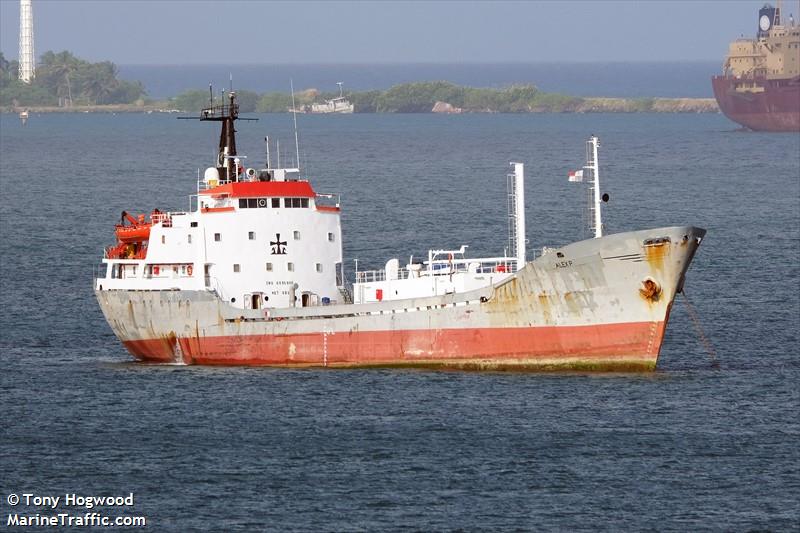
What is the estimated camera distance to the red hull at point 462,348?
54625 millimetres

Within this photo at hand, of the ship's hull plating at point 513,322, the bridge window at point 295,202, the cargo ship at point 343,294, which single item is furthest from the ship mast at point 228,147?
the ship's hull plating at point 513,322

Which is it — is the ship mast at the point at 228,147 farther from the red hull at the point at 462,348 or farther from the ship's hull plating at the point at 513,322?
the red hull at the point at 462,348

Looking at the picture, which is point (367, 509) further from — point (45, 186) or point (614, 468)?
point (45, 186)

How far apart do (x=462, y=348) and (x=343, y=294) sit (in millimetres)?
5881

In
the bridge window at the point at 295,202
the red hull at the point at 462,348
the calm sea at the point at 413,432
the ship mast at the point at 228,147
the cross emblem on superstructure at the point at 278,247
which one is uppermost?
the ship mast at the point at 228,147

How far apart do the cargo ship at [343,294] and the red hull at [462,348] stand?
42 mm

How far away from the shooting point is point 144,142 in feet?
653

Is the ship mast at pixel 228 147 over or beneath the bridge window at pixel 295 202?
over

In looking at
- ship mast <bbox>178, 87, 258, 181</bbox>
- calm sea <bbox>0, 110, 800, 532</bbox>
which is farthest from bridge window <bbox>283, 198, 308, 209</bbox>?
calm sea <bbox>0, 110, 800, 532</bbox>

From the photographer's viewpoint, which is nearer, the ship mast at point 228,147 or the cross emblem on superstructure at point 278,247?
the cross emblem on superstructure at point 278,247

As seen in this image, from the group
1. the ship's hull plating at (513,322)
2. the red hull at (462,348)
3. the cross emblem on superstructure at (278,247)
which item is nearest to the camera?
the ship's hull plating at (513,322)

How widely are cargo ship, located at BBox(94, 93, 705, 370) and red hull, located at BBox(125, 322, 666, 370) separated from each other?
0.04 m

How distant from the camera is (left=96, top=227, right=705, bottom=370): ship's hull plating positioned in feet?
177

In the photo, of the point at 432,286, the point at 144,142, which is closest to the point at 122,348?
the point at 432,286
